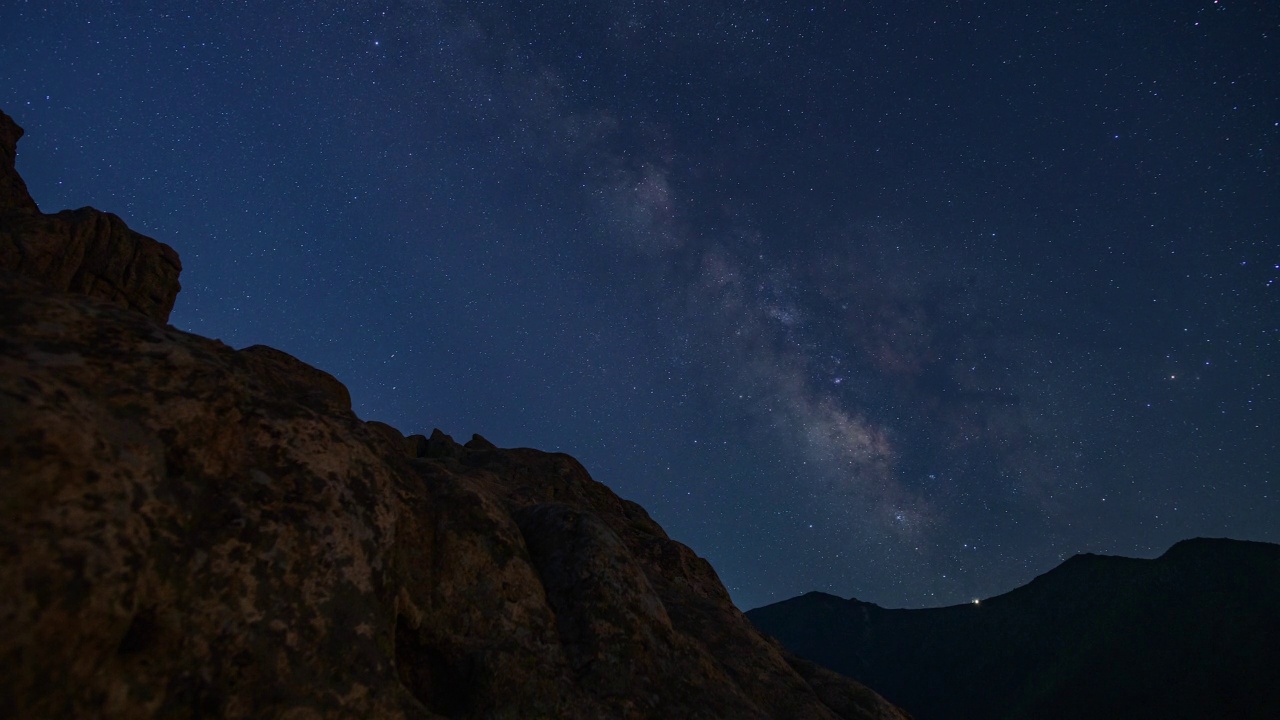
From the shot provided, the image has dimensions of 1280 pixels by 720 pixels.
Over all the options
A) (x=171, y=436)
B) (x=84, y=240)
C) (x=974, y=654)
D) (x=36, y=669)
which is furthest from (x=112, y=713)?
(x=974, y=654)

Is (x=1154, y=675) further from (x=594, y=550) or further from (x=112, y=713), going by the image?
(x=112, y=713)

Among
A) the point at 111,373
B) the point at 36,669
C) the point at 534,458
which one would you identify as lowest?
the point at 36,669

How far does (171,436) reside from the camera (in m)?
7.14

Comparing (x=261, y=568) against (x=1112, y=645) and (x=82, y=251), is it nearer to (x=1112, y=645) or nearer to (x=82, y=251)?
(x=82, y=251)

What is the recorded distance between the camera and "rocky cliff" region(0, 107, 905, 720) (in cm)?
523

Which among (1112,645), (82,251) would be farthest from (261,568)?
(1112,645)

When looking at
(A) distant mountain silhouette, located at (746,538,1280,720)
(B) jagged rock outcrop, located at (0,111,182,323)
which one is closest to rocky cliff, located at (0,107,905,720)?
(B) jagged rock outcrop, located at (0,111,182,323)

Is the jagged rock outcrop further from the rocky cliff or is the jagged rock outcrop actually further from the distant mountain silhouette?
the distant mountain silhouette

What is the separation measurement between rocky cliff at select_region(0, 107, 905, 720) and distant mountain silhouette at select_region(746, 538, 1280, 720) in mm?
106533

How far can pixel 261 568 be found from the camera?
719 cm

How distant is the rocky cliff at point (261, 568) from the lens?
523 cm

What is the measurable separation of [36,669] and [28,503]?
4.45 ft

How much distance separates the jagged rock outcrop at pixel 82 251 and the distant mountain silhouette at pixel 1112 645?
121 meters

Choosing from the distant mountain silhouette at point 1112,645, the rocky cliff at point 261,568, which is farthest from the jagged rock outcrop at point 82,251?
the distant mountain silhouette at point 1112,645
